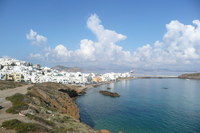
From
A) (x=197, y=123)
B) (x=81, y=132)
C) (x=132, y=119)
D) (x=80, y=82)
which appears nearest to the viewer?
(x=81, y=132)

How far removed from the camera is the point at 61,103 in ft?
67.3

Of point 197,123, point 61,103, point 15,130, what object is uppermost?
point 15,130

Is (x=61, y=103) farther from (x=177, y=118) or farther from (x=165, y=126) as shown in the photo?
(x=177, y=118)

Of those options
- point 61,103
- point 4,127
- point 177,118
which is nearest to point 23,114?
point 4,127

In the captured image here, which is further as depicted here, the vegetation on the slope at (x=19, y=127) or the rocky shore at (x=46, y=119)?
the rocky shore at (x=46, y=119)

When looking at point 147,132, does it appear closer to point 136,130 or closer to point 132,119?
point 136,130

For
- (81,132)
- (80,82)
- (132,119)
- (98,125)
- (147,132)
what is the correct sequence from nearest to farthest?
(81,132)
(147,132)
(98,125)
(132,119)
(80,82)

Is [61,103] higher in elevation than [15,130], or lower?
lower

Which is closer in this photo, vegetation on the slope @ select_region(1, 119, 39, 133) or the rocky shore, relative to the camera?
vegetation on the slope @ select_region(1, 119, 39, 133)

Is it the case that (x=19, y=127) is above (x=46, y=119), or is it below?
above

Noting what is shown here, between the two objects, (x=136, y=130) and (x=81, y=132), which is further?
(x=136, y=130)

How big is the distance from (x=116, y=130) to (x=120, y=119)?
4116mm

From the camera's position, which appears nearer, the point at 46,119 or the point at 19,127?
the point at 19,127

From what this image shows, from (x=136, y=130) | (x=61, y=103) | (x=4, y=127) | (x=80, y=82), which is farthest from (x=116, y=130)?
(x=80, y=82)
